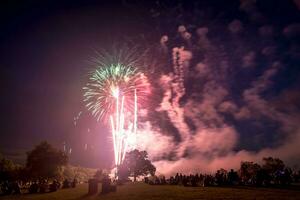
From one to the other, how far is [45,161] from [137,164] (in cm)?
3027

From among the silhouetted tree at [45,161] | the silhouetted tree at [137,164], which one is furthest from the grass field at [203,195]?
the silhouetted tree at [137,164]

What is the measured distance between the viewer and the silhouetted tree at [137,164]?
362 ft

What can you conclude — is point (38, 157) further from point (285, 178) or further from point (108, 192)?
point (285, 178)

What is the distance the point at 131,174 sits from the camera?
11088 cm

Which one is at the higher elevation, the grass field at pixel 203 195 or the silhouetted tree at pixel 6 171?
the silhouetted tree at pixel 6 171

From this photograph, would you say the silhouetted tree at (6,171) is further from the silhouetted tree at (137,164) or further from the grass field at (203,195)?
the grass field at (203,195)

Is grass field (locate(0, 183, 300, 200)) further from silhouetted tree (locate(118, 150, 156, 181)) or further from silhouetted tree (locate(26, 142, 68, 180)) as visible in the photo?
silhouetted tree (locate(118, 150, 156, 181))

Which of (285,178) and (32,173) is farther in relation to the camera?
(32,173)

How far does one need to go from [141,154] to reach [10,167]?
43.5 meters

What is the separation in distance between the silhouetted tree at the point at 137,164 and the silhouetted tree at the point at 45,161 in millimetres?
21289

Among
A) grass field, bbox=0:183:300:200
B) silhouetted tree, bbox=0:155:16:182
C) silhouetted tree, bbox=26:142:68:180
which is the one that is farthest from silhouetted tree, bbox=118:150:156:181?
grass field, bbox=0:183:300:200

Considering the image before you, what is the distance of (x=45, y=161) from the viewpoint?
9444 centimetres

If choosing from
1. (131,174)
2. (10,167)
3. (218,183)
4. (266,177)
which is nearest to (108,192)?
(218,183)

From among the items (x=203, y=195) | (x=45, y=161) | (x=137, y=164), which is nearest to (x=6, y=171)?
(x=45, y=161)
